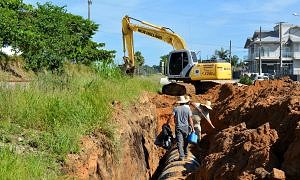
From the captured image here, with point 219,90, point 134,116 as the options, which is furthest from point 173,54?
point 134,116

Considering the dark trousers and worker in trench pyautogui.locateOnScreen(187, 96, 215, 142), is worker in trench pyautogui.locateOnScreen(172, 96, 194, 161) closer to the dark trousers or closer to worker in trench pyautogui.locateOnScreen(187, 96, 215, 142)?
the dark trousers

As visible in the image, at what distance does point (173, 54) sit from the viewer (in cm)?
2806

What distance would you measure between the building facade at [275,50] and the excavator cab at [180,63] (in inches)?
2373

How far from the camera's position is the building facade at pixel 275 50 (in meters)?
89.9

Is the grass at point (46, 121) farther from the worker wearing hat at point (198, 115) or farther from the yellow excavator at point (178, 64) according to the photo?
the yellow excavator at point (178, 64)

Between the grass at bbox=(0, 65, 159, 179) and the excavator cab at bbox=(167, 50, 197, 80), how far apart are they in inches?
574

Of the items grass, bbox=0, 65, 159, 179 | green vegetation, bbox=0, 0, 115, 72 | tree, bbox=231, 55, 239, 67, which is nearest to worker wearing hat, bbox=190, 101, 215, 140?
grass, bbox=0, 65, 159, 179

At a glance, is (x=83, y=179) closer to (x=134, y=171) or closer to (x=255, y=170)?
(x=255, y=170)

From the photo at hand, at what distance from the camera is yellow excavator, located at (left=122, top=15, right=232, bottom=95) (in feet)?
87.6

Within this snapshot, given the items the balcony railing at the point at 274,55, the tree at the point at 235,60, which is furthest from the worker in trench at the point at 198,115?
the tree at the point at 235,60

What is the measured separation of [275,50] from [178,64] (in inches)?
2749

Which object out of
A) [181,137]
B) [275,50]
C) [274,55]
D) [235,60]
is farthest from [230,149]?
[235,60]

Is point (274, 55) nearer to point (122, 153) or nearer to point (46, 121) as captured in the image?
point (122, 153)

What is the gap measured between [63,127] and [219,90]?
703 inches
